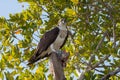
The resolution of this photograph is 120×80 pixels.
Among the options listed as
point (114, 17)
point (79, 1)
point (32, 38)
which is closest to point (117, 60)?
point (114, 17)

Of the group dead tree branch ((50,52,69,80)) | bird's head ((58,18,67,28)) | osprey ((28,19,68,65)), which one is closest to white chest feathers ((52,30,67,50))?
osprey ((28,19,68,65))

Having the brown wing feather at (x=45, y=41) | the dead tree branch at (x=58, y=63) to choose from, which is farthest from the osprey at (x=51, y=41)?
the dead tree branch at (x=58, y=63)

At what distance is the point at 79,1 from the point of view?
35.3ft

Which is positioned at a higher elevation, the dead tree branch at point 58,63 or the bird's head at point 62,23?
the bird's head at point 62,23

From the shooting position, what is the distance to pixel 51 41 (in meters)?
9.84

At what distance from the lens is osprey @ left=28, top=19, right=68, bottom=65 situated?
8.78 meters

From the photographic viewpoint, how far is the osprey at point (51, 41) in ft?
28.8

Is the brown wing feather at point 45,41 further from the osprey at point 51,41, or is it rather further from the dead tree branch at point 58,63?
the dead tree branch at point 58,63

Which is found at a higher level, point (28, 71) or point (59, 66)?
point (59, 66)

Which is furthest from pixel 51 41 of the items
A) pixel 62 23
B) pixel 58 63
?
pixel 58 63

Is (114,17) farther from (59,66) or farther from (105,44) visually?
(59,66)

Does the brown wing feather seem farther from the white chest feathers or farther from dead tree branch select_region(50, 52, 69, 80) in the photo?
dead tree branch select_region(50, 52, 69, 80)

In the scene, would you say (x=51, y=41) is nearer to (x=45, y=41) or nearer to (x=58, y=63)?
(x=45, y=41)

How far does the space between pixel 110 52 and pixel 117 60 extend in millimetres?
367
